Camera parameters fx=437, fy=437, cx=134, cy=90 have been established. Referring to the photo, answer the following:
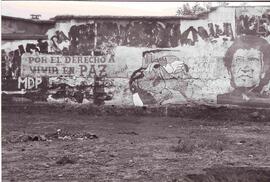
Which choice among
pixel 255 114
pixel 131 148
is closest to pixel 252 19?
pixel 255 114

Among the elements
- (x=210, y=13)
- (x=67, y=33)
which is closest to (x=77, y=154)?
(x=67, y=33)

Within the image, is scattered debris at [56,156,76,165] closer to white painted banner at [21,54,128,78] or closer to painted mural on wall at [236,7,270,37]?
white painted banner at [21,54,128,78]

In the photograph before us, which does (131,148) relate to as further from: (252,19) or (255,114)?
(252,19)

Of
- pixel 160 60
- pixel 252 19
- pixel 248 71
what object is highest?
pixel 252 19

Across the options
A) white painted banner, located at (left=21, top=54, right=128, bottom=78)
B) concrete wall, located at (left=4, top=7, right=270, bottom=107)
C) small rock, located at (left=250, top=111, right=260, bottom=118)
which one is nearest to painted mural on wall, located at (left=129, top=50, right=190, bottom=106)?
concrete wall, located at (left=4, top=7, right=270, bottom=107)

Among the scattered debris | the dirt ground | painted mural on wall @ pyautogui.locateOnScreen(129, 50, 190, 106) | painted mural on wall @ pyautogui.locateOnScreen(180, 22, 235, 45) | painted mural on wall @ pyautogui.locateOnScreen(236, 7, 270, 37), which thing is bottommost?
the dirt ground

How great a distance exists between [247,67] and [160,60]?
2586mm

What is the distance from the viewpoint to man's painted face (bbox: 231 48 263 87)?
507 inches

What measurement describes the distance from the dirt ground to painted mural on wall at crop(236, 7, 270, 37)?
272cm

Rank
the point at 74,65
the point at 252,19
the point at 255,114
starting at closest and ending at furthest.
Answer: the point at 255,114, the point at 252,19, the point at 74,65

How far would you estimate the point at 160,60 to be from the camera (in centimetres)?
1309

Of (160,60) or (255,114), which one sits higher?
(160,60)

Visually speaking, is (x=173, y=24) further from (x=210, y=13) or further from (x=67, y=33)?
(x=67, y=33)

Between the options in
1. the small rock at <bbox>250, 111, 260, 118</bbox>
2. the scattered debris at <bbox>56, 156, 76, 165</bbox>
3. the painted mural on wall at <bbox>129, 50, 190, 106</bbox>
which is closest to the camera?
the scattered debris at <bbox>56, 156, 76, 165</bbox>
